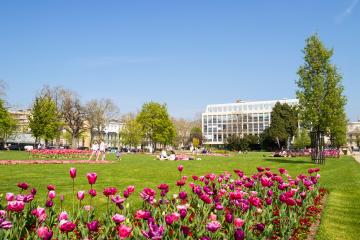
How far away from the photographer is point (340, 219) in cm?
819

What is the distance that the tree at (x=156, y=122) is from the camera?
70188 mm

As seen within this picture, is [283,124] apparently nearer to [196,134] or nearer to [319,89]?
[196,134]

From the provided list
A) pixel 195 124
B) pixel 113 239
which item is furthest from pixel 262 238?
pixel 195 124

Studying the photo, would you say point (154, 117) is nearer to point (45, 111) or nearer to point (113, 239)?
point (45, 111)

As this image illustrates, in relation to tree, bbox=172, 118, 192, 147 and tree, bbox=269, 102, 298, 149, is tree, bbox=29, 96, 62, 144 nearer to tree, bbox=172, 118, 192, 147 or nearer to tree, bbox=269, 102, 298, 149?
tree, bbox=269, 102, 298, 149

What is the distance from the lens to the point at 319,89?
105ft

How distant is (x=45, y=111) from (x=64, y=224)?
56.1 m

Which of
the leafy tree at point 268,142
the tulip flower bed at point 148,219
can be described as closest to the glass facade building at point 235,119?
the leafy tree at point 268,142

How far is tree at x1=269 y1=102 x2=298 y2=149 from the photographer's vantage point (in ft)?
299

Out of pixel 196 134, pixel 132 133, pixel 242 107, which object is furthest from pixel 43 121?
pixel 242 107

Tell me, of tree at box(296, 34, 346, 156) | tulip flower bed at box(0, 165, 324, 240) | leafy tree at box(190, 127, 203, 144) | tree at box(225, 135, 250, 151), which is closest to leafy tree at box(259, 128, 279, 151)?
tree at box(225, 135, 250, 151)

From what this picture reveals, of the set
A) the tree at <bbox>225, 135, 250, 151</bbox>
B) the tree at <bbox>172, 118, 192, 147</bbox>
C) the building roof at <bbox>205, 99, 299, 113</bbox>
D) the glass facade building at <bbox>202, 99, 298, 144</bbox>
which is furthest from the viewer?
the tree at <bbox>172, 118, 192, 147</bbox>

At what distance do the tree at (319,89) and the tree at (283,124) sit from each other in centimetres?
5903

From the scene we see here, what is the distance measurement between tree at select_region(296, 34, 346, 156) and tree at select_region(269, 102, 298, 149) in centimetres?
5903
